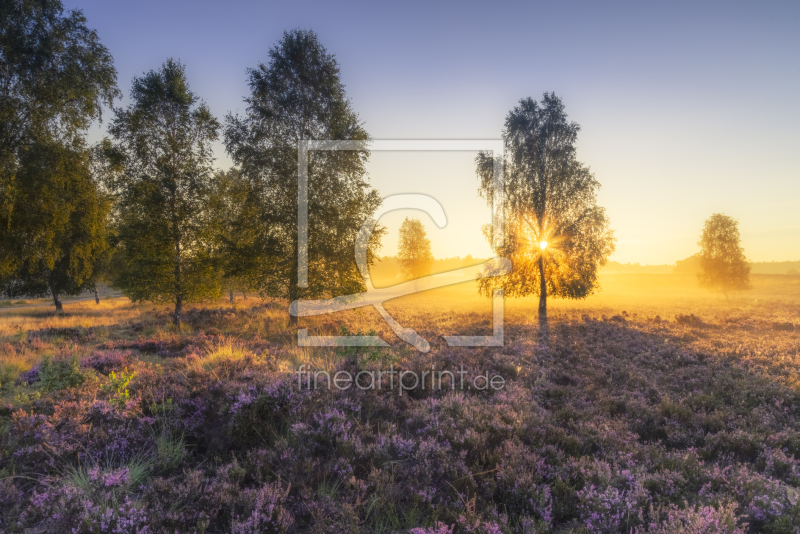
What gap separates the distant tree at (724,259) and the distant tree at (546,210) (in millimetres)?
31238

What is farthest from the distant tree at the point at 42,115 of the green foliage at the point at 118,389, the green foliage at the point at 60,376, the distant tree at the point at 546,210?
the distant tree at the point at 546,210

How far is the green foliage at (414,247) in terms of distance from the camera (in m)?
54.7

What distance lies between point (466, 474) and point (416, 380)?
3.34 meters

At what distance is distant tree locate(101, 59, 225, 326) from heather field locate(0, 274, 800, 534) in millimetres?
7406

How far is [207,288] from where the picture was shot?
1661cm

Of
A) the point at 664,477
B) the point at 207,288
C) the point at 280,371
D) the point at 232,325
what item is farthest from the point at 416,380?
the point at 207,288

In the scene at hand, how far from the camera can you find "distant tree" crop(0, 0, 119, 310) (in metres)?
13.1

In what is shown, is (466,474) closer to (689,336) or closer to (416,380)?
(416,380)

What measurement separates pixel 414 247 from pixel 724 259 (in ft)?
129

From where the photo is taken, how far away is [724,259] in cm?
3906

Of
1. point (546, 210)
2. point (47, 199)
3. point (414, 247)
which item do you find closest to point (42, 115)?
point (47, 199)

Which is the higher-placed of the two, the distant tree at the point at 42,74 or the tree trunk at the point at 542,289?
the distant tree at the point at 42,74

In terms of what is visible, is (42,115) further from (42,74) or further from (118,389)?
(118,389)

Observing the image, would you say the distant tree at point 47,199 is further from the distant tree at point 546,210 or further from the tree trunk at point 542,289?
the tree trunk at point 542,289
